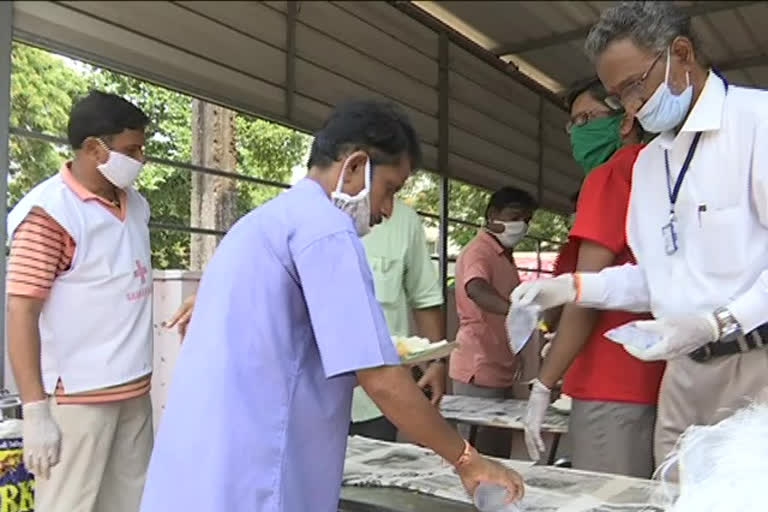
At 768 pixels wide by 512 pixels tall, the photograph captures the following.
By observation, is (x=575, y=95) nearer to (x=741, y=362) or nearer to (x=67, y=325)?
(x=741, y=362)

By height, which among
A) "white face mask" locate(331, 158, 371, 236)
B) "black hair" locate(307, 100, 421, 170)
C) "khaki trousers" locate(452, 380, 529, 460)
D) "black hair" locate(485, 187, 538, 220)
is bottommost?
"khaki trousers" locate(452, 380, 529, 460)

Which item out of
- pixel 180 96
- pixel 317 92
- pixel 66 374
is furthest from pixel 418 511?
pixel 317 92

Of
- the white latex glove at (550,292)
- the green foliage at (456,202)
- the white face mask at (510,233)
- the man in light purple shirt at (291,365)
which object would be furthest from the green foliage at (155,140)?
the green foliage at (456,202)

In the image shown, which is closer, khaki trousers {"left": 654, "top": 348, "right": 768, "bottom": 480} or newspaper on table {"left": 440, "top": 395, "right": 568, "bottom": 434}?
khaki trousers {"left": 654, "top": 348, "right": 768, "bottom": 480}

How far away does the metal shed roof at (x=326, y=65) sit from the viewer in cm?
204

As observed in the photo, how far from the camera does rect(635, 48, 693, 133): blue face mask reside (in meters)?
1.29

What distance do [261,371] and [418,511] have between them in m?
0.40

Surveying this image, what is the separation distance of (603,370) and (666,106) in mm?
554

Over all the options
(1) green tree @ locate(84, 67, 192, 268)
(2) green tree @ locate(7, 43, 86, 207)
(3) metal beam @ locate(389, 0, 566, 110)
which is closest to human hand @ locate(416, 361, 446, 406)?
(1) green tree @ locate(84, 67, 192, 268)

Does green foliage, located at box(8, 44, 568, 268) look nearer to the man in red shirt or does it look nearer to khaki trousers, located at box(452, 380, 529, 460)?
the man in red shirt

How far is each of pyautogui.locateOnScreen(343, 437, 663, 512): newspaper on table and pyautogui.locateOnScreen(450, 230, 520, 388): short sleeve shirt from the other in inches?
57.6

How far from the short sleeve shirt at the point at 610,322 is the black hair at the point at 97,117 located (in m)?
1.07

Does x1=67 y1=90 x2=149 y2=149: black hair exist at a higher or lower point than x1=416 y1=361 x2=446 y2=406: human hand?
higher

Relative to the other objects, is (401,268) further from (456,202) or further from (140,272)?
(456,202)
